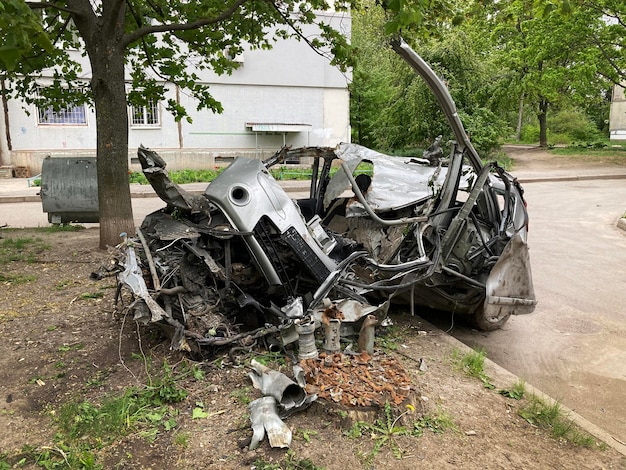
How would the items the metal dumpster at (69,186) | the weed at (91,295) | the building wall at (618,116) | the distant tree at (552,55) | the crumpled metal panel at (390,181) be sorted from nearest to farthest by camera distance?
the crumpled metal panel at (390,181), the weed at (91,295), the metal dumpster at (69,186), the distant tree at (552,55), the building wall at (618,116)

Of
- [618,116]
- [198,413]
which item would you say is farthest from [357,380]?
[618,116]

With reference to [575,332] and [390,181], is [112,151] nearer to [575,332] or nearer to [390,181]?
[390,181]

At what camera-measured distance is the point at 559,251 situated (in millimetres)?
8461

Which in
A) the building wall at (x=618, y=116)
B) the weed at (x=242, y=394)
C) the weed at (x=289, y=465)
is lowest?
the weed at (x=289, y=465)

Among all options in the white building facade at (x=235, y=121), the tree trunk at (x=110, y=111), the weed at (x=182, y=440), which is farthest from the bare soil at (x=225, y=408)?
the white building facade at (x=235, y=121)

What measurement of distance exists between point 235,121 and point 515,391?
66.1 ft

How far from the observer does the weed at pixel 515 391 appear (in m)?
3.54

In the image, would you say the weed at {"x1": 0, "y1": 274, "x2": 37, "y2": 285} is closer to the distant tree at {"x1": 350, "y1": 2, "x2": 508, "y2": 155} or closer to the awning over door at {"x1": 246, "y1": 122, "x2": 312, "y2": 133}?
the awning over door at {"x1": 246, "y1": 122, "x2": 312, "y2": 133}

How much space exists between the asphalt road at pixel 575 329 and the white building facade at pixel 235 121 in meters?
12.0

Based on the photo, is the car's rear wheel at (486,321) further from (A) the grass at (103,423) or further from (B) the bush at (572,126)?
(B) the bush at (572,126)

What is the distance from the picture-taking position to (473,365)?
12.9 ft

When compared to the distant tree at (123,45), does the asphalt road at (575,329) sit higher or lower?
lower

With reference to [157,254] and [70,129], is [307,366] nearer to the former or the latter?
[157,254]

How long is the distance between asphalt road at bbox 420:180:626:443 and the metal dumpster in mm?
6491
